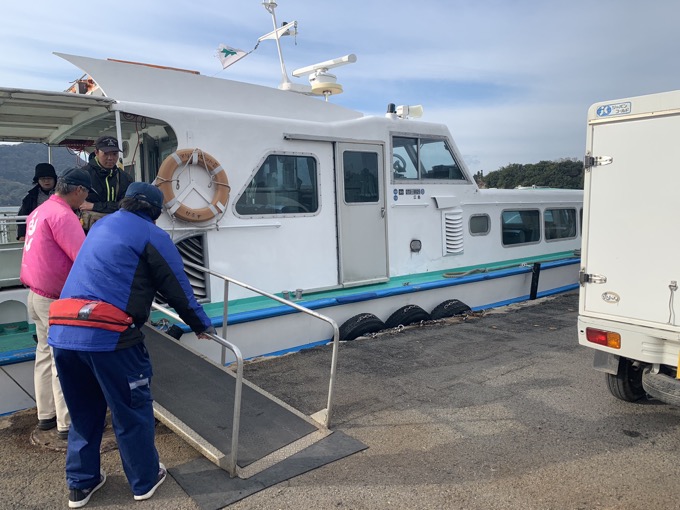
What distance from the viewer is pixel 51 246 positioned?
3367mm

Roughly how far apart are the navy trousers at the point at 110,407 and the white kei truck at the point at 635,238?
3.09 meters

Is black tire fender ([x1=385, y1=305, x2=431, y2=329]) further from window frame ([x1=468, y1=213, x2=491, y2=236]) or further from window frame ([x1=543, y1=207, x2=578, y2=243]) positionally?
window frame ([x1=543, y1=207, x2=578, y2=243])

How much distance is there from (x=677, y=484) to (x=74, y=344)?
11.2 ft

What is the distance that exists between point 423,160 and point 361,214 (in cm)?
133

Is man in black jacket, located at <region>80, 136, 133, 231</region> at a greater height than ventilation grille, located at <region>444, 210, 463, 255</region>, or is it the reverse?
man in black jacket, located at <region>80, 136, 133, 231</region>

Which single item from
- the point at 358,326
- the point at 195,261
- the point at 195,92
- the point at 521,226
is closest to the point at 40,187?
the point at 195,261

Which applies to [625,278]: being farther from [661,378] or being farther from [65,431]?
[65,431]

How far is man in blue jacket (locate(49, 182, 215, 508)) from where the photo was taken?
2662mm

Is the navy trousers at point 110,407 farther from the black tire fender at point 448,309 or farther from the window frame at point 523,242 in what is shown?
the window frame at point 523,242

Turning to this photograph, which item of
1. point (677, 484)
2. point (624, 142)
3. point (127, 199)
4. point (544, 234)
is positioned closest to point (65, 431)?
point (127, 199)

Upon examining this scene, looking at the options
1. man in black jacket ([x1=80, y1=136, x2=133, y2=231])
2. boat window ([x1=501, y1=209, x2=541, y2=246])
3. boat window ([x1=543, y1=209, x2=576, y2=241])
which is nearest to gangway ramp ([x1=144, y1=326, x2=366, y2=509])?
man in black jacket ([x1=80, y1=136, x2=133, y2=231])

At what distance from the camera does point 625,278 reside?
3617 millimetres

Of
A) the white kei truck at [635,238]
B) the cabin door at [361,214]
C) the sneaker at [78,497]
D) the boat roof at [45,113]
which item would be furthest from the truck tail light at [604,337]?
the boat roof at [45,113]

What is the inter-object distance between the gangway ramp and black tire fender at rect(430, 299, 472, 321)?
3344 mm
